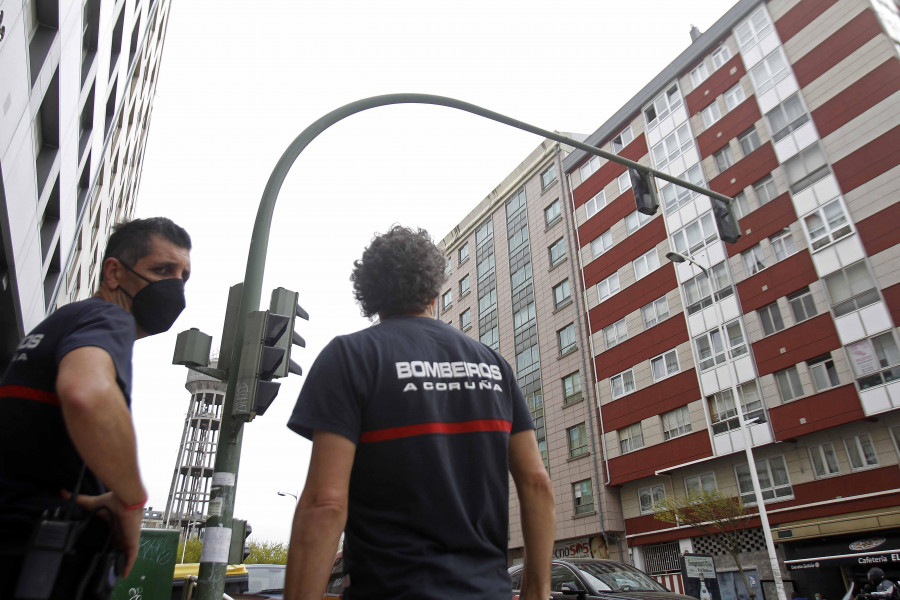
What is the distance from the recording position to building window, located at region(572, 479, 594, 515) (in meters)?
31.2

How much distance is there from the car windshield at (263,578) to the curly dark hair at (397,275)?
34.8 ft

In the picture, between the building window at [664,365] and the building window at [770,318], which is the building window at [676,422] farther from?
the building window at [770,318]

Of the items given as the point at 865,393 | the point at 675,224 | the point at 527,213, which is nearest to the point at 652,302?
the point at 675,224

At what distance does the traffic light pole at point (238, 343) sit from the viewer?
200 inches

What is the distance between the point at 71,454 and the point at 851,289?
2633cm

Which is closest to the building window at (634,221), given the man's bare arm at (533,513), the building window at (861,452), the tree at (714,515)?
the tree at (714,515)

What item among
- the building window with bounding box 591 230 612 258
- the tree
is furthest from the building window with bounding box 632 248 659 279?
the tree

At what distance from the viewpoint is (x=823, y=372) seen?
2297cm

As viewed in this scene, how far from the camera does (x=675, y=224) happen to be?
3108cm

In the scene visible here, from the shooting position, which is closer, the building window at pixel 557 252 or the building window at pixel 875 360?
the building window at pixel 875 360

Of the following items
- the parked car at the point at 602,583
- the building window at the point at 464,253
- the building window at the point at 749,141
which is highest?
the building window at the point at 464,253

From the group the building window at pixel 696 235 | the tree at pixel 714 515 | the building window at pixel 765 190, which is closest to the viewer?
the tree at pixel 714 515

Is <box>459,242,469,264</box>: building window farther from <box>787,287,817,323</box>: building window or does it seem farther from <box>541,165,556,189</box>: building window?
<box>787,287,817,323</box>: building window

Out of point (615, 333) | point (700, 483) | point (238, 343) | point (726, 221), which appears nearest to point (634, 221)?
point (615, 333)
